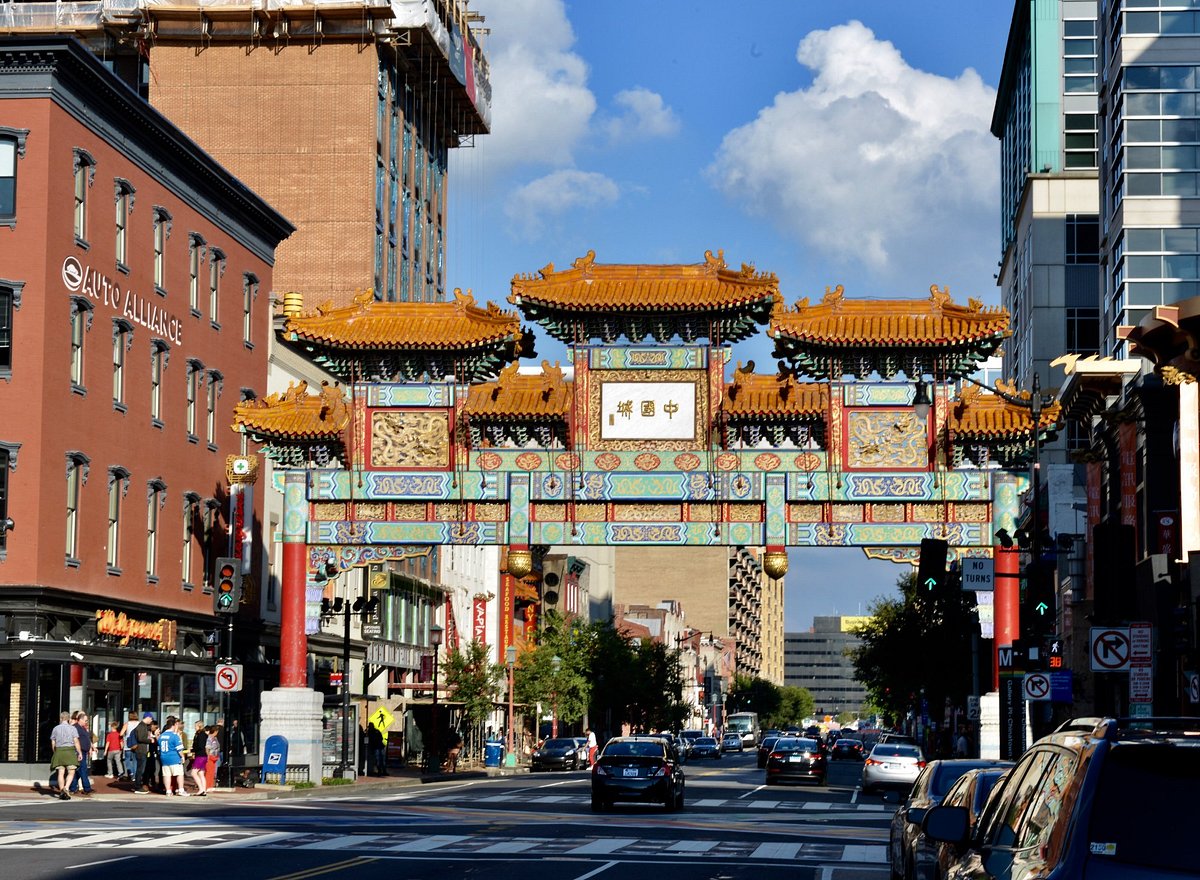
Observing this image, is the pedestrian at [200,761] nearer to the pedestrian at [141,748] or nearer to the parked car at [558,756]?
the pedestrian at [141,748]

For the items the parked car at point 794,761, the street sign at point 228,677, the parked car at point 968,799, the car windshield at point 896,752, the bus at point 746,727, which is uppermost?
the street sign at point 228,677

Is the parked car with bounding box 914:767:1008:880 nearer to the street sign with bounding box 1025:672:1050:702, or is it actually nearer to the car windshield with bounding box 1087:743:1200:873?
the car windshield with bounding box 1087:743:1200:873

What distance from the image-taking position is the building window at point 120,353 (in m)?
48.0

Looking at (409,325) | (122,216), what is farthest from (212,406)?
(409,325)

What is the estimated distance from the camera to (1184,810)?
26.6ft

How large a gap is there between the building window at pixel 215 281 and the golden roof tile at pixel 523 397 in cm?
1423

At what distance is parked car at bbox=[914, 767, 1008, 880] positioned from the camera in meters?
14.7

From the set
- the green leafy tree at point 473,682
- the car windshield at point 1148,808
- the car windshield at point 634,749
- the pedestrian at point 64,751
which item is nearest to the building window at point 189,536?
the pedestrian at point 64,751

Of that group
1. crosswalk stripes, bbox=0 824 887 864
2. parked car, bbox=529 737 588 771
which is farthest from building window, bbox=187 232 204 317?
crosswalk stripes, bbox=0 824 887 864

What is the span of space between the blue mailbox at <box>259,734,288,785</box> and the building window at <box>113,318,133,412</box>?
10214mm

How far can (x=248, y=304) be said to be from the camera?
59.5 m

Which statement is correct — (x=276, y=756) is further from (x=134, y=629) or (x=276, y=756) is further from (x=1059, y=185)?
(x=1059, y=185)

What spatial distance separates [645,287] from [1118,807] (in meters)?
36.5

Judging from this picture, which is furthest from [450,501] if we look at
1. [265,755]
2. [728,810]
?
[728,810]
